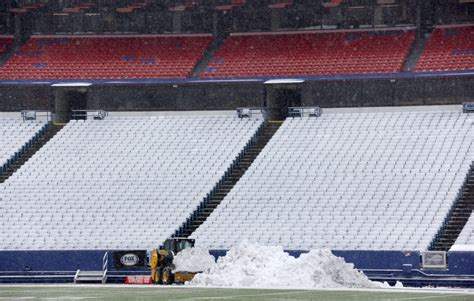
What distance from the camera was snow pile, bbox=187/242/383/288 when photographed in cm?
3238

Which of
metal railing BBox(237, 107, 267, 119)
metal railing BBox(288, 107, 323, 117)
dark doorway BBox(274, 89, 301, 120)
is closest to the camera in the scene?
metal railing BBox(288, 107, 323, 117)

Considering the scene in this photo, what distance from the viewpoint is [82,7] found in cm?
5644

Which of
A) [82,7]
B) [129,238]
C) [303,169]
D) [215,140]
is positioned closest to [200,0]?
[82,7]

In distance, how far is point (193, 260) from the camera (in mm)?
35969

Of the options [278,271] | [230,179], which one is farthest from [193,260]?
[230,179]

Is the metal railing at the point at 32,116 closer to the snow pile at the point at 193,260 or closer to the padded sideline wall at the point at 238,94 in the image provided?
the padded sideline wall at the point at 238,94

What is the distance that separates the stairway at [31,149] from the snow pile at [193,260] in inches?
566

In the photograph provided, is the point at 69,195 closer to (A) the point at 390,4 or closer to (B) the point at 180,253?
(B) the point at 180,253

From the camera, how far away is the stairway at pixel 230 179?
42.2m

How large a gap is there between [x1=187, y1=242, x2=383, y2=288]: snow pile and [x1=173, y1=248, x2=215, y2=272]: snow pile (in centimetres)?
86

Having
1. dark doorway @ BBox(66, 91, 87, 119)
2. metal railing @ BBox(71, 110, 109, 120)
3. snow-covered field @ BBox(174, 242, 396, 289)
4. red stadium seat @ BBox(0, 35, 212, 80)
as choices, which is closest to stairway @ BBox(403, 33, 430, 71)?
red stadium seat @ BBox(0, 35, 212, 80)

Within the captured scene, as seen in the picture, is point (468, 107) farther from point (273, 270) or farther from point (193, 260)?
point (273, 270)

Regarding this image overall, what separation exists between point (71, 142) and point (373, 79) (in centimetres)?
1289

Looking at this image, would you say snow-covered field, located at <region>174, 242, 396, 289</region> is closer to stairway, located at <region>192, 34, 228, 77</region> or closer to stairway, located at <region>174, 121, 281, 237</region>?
stairway, located at <region>174, 121, 281, 237</region>
